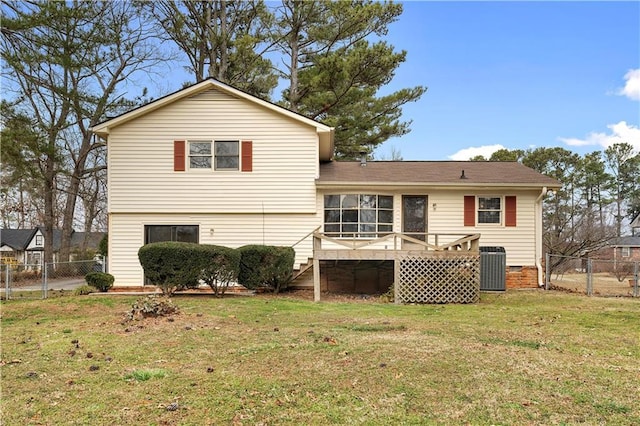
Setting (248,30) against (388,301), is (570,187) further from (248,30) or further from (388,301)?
(388,301)

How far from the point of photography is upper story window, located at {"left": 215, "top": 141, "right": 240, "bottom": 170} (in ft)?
46.3

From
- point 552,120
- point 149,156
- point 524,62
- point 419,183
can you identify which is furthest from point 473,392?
point 552,120

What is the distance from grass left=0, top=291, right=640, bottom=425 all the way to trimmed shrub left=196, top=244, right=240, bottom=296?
8.36 ft

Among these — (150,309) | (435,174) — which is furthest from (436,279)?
(150,309)

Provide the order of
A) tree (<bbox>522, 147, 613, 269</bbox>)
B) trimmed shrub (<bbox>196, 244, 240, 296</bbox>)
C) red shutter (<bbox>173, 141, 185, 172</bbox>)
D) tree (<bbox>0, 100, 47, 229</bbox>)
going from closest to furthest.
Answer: trimmed shrub (<bbox>196, 244, 240, 296</bbox>)
red shutter (<bbox>173, 141, 185, 172</bbox>)
tree (<bbox>0, 100, 47, 229</bbox>)
tree (<bbox>522, 147, 613, 269</bbox>)

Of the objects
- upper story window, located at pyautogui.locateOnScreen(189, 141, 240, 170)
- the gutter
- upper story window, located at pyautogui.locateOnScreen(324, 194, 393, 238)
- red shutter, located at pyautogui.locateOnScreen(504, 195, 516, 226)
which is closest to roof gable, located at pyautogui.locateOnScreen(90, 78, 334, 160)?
upper story window, located at pyautogui.locateOnScreen(189, 141, 240, 170)

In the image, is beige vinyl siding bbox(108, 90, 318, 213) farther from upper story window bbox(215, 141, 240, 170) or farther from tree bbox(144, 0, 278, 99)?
tree bbox(144, 0, 278, 99)

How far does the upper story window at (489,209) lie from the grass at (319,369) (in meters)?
→ 6.05

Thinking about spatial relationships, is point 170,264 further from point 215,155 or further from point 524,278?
point 524,278

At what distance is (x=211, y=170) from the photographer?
46.1ft

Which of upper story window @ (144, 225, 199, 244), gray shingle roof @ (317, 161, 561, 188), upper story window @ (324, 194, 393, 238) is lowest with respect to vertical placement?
upper story window @ (144, 225, 199, 244)

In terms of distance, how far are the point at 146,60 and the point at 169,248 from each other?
1685 cm

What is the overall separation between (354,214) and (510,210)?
5.15 metres

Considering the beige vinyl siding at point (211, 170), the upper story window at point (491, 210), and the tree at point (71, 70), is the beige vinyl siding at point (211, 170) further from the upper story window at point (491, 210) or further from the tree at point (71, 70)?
the tree at point (71, 70)
